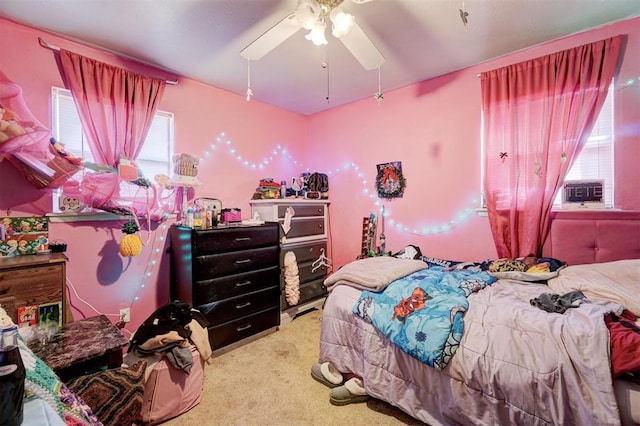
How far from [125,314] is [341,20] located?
2693mm

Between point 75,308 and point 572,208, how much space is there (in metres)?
3.87

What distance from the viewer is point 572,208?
208 centimetres

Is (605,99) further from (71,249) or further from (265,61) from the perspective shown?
(71,249)

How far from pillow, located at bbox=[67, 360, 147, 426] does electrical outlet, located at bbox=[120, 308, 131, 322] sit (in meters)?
1.14

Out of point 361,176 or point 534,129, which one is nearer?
point 534,129

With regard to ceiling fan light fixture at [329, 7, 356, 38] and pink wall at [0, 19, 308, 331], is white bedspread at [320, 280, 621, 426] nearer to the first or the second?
ceiling fan light fixture at [329, 7, 356, 38]

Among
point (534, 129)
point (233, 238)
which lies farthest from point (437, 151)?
point (233, 238)

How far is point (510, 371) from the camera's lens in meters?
1.19

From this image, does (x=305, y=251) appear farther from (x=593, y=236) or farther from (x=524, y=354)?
(x=593, y=236)

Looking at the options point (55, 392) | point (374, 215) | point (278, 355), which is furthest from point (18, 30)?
point (374, 215)

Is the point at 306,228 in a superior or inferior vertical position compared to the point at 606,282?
superior

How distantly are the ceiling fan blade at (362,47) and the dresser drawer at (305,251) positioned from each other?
1.90m

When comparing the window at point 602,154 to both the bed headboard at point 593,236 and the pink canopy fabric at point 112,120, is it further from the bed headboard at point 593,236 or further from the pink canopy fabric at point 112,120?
the pink canopy fabric at point 112,120

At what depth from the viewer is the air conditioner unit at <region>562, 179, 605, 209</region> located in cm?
198
